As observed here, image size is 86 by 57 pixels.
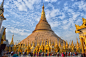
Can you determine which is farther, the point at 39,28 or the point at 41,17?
the point at 41,17

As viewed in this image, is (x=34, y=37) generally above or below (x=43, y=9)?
below

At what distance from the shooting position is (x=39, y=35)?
43.0 metres

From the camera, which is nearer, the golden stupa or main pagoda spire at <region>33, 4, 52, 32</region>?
the golden stupa

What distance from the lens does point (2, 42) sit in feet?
23.7

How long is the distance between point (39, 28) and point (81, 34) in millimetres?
37506

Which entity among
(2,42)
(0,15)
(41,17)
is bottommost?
(2,42)

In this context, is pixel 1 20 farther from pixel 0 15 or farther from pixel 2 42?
pixel 2 42

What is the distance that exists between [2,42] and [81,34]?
29.8ft

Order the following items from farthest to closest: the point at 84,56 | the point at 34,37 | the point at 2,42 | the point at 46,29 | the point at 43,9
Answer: the point at 43,9 → the point at 46,29 → the point at 34,37 → the point at 84,56 → the point at 2,42

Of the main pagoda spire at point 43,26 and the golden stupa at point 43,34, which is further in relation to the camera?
the main pagoda spire at point 43,26

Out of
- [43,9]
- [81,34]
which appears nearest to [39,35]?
[43,9]

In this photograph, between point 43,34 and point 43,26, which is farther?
point 43,26

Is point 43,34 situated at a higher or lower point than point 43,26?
lower

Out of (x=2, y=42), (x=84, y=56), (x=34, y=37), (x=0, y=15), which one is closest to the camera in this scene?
(x=2, y=42)
